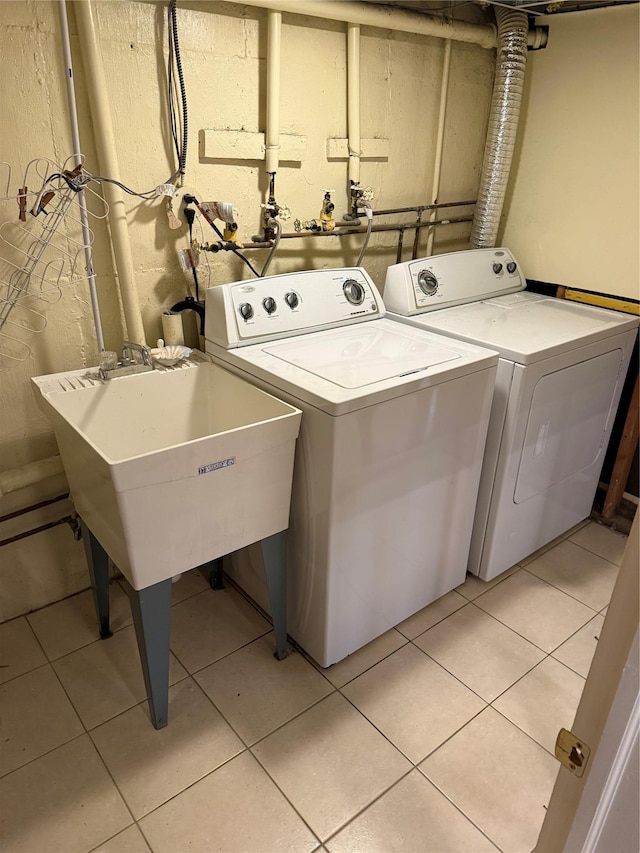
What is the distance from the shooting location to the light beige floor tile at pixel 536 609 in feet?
6.55

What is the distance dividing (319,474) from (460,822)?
0.93m

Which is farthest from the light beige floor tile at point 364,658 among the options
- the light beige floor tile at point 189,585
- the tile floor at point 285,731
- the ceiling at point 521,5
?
the ceiling at point 521,5

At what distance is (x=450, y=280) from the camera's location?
2.37 meters

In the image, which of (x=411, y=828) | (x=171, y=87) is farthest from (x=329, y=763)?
(x=171, y=87)

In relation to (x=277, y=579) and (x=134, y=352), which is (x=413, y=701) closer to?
(x=277, y=579)

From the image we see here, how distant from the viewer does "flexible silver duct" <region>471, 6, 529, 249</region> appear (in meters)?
2.32

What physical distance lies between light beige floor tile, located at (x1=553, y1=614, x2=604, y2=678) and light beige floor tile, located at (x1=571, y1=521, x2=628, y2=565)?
17.2 inches

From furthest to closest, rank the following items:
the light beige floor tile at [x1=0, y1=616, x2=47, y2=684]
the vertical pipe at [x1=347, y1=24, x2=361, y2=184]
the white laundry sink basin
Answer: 1. the vertical pipe at [x1=347, y1=24, x2=361, y2=184]
2. the light beige floor tile at [x1=0, y1=616, x2=47, y2=684]
3. the white laundry sink basin

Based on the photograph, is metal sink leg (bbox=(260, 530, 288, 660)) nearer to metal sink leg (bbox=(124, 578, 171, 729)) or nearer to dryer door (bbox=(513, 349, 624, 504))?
metal sink leg (bbox=(124, 578, 171, 729))

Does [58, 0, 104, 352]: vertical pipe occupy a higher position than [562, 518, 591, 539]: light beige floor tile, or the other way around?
[58, 0, 104, 352]: vertical pipe

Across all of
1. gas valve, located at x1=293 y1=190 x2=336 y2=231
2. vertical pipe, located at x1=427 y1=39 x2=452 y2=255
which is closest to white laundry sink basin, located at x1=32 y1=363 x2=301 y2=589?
gas valve, located at x1=293 y1=190 x2=336 y2=231

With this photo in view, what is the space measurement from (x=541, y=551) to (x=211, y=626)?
4.53ft

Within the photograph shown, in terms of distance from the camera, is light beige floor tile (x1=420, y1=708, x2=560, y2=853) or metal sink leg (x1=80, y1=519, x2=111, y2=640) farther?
metal sink leg (x1=80, y1=519, x2=111, y2=640)

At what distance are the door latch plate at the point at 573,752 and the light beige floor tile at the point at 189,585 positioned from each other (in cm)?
158
